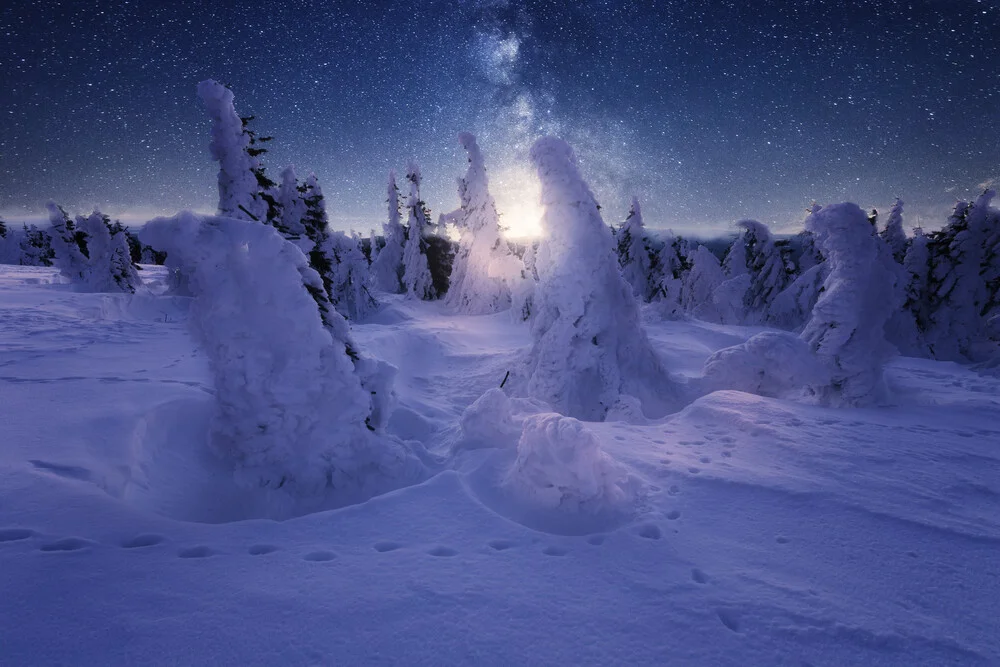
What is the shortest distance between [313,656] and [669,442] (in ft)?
15.1

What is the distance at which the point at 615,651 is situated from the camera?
78.3 inches

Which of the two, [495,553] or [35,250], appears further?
[35,250]

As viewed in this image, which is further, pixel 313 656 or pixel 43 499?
pixel 43 499

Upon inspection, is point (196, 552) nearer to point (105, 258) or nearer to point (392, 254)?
point (105, 258)

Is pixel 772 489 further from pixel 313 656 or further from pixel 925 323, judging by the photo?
pixel 925 323

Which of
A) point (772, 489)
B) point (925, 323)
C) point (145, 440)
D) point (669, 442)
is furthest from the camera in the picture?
point (925, 323)

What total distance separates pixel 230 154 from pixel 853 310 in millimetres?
19873

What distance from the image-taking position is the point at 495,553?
276cm

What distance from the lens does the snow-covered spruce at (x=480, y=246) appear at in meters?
26.0

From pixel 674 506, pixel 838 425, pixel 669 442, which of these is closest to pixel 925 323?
pixel 838 425

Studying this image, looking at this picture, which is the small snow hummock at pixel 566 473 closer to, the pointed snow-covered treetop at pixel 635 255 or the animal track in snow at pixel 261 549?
the animal track in snow at pixel 261 549

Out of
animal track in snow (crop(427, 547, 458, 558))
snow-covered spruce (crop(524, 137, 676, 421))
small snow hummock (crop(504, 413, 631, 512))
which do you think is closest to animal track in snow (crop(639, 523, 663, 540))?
small snow hummock (crop(504, 413, 631, 512))

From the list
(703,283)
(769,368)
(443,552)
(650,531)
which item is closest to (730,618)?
(650,531)

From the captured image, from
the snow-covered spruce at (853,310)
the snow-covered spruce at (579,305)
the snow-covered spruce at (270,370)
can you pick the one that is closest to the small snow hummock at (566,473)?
the snow-covered spruce at (270,370)
